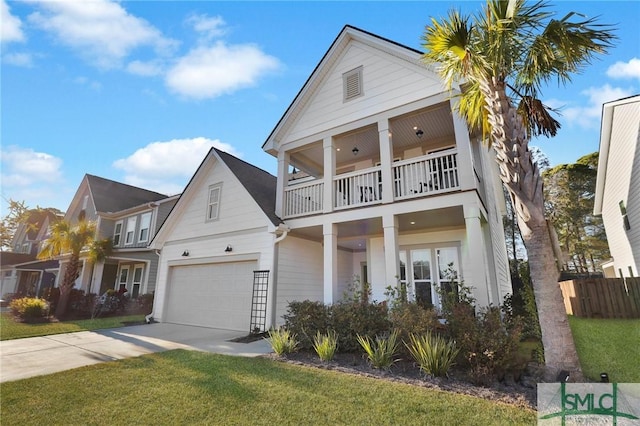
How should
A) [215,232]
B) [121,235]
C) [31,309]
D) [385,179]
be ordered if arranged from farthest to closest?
[121,235]
[31,309]
[215,232]
[385,179]

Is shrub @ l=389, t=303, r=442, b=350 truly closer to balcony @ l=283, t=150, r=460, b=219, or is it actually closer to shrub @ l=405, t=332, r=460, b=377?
shrub @ l=405, t=332, r=460, b=377

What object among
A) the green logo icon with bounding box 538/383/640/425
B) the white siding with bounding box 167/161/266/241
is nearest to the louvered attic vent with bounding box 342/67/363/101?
the white siding with bounding box 167/161/266/241

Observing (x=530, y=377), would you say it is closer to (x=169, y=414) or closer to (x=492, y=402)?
(x=492, y=402)

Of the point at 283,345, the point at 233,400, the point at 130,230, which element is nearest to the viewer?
the point at 233,400

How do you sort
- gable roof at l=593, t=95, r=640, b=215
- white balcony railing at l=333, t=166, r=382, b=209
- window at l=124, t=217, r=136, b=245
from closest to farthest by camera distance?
1. white balcony railing at l=333, t=166, r=382, b=209
2. gable roof at l=593, t=95, r=640, b=215
3. window at l=124, t=217, r=136, b=245

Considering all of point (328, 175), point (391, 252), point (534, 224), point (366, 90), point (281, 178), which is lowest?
point (391, 252)

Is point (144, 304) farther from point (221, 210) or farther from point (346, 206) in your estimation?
point (346, 206)

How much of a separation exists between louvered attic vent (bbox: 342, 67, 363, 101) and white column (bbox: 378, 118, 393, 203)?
5.43 feet

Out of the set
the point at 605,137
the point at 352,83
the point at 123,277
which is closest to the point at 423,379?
the point at 352,83

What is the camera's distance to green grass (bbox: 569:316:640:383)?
4762 mm

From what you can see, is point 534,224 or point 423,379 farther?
point 423,379

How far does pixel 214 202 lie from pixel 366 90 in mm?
7556

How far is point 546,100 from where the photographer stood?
6270mm

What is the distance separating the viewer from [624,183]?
42.1 ft
